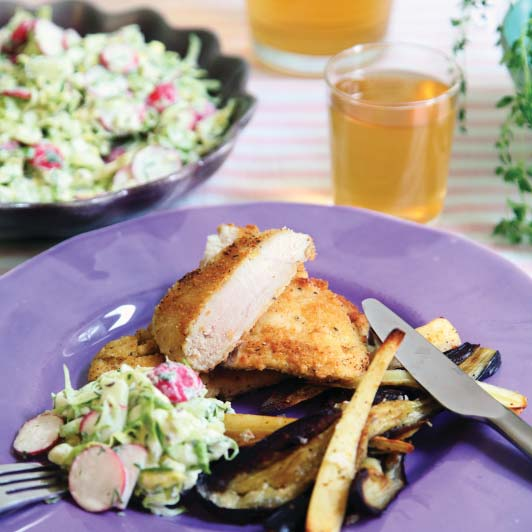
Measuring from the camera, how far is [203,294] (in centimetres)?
236

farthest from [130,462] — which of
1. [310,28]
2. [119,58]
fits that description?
[310,28]

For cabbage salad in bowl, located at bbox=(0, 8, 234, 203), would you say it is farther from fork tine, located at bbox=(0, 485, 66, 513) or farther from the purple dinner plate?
fork tine, located at bbox=(0, 485, 66, 513)

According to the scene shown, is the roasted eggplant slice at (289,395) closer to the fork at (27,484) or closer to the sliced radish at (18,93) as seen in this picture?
the fork at (27,484)

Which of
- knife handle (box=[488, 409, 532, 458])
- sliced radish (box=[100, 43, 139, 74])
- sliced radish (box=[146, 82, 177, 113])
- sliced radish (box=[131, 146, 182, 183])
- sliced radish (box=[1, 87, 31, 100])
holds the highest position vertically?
sliced radish (box=[100, 43, 139, 74])

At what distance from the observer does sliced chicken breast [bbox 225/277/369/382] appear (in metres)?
2.27

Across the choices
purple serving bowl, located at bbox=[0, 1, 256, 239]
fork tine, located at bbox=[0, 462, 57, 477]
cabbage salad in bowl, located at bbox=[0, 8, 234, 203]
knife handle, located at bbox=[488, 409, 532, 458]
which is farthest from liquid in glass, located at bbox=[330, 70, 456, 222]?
fork tine, located at bbox=[0, 462, 57, 477]

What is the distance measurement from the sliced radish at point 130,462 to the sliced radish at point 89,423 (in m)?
0.09

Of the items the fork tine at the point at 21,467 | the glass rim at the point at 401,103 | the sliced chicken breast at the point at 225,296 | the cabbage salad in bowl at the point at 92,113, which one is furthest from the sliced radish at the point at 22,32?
the fork tine at the point at 21,467

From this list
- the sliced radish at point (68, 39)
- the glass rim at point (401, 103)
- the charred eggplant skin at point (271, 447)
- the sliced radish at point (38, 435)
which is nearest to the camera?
the charred eggplant skin at point (271, 447)

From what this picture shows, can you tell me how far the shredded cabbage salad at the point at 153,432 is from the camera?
194 cm

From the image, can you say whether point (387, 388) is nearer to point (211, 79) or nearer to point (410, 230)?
point (410, 230)

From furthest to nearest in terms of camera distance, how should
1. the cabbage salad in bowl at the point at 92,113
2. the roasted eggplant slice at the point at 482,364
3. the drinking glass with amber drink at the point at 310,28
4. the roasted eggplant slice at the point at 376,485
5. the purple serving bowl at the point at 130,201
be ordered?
the drinking glass with amber drink at the point at 310,28, the cabbage salad in bowl at the point at 92,113, the purple serving bowl at the point at 130,201, the roasted eggplant slice at the point at 482,364, the roasted eggplant slice at the point at 376,485

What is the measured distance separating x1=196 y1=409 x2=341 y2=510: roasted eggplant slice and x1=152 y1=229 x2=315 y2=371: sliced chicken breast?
0.40m

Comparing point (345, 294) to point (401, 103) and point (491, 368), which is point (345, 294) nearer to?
point (491, 368)
